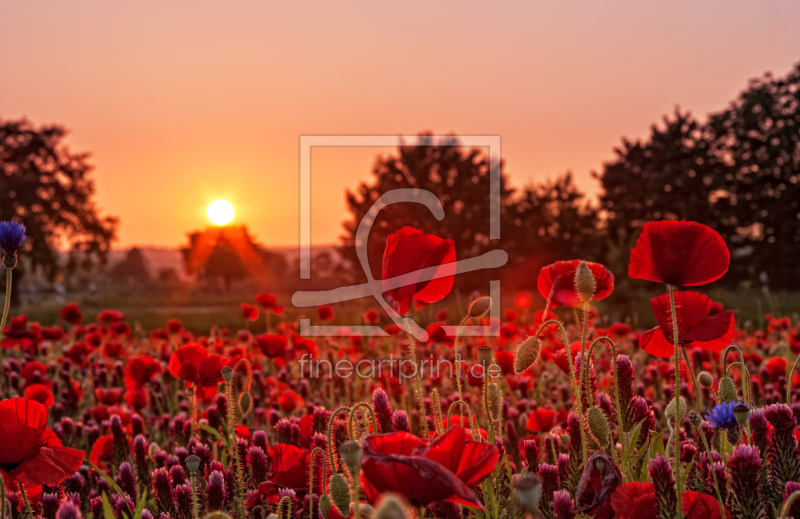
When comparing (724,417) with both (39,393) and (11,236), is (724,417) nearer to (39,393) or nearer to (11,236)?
(11,236)

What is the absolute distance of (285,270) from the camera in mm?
76125

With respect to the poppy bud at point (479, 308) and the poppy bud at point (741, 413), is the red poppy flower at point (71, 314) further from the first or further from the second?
the poppy bud at point (741, 413)

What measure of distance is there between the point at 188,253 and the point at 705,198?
45096mm

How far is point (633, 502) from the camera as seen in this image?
1314mm

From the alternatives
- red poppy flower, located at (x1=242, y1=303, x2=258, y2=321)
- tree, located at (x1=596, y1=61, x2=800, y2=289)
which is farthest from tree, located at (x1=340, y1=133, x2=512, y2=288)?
red poppy flower, located at (x1=242, y1=303, x2=258, y2=321)

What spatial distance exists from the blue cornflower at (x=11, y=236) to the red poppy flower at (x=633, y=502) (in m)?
1.53

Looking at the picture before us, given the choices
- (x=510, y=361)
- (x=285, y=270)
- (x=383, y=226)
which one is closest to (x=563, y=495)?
(x=510, y=361)

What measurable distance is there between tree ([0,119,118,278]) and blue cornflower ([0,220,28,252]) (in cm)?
3179

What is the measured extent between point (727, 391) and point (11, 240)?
1.86 m

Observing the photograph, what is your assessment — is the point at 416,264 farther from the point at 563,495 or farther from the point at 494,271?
the point at 494,271

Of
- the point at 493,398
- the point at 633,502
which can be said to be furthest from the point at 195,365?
the point at 633,502

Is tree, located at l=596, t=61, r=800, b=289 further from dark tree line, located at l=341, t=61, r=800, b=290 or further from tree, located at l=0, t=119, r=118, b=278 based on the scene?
tree, located at l=0, t=119, r=118, b=278

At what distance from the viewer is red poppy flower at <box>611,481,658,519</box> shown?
1312 millimetres

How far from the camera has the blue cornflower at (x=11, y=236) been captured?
1648 millimetres
